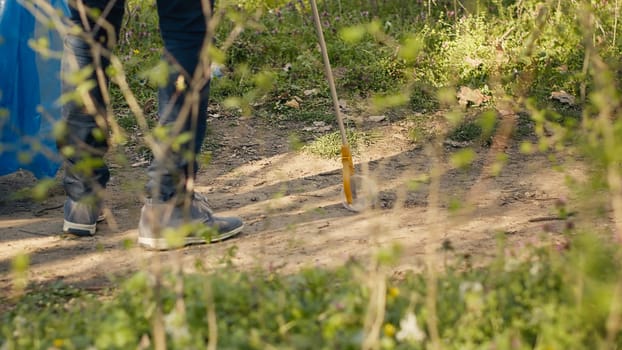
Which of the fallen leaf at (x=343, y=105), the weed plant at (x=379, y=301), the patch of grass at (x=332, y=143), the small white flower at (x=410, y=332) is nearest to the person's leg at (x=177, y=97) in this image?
the weed plant at (x=379, y=301)

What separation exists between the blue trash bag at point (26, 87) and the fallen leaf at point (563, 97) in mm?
2724

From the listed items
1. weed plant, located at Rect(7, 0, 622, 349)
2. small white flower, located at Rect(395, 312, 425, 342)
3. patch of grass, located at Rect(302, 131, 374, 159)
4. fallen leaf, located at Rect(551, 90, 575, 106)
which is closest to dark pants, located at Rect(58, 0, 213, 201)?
weed plant, located at Rect(7, 0, 622, 349)

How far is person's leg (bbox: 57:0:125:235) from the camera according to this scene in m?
3.14

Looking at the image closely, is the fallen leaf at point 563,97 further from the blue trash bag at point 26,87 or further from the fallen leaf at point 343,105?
the blue trash bag at point 26,87

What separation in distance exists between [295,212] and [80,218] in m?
0.87

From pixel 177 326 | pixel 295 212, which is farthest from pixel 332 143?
pixel 177 326

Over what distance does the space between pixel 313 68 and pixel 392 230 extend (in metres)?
2.49

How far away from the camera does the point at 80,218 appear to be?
11.3 ft

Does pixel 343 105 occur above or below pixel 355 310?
above

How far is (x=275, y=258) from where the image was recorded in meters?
3.02

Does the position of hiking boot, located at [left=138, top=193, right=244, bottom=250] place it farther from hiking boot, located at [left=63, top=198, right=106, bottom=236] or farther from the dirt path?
hiking boot, located at [left=63, top=198, right=106, bottom=236]

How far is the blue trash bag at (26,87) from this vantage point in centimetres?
377

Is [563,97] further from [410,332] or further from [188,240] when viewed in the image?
[410,332]

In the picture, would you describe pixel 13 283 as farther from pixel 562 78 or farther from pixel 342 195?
pixel 562 78
